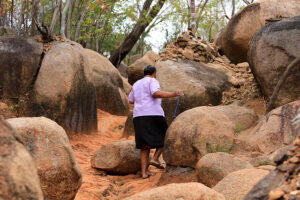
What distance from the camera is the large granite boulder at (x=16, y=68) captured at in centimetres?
779

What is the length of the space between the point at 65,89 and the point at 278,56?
3975 mm

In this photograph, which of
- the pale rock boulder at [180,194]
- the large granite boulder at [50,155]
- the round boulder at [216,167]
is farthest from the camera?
the round boulder at [216,167]

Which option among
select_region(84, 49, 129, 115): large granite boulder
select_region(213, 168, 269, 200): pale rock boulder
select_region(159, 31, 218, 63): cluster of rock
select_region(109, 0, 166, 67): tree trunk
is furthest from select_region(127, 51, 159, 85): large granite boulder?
select_region(213, 168, 269, 200): pale rock boulder

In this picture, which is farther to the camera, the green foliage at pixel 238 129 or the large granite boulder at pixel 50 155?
the green foliage at pixel 238 129

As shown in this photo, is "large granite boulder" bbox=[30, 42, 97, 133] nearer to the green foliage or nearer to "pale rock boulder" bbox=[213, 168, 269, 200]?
the green foliage

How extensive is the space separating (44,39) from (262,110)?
4601mm

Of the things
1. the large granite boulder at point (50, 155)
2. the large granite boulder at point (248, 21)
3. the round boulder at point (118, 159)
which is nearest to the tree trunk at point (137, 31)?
the large granite boulder at point (248, 21)

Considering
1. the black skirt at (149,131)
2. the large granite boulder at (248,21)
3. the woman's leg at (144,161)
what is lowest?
the woman's leg at (144,161)

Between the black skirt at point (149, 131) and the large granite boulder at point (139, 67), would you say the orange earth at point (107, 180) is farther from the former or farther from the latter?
the large granite boulder at point (139, 67)

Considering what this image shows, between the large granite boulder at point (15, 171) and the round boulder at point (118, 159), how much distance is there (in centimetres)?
444

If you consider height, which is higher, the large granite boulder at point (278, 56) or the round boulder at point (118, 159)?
the large granite boulder at point (278, 56)

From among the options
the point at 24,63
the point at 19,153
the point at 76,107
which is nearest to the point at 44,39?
the point at 24,63

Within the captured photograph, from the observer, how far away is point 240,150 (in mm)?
5160

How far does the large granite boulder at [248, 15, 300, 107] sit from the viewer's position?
6.25m
